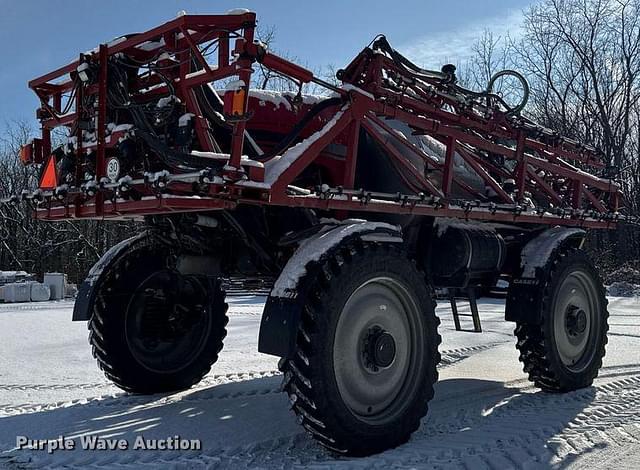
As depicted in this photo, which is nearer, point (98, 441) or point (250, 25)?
point (250, 25)

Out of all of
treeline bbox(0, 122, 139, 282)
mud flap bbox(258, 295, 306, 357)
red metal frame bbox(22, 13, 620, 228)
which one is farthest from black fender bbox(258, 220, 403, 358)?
treeline bbox(0, 122, 139, 282)

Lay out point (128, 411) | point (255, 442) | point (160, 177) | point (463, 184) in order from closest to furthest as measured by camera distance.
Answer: point (160, 177), point (255, 442), point (128, 411), point (463, 184)

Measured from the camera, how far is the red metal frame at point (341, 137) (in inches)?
146

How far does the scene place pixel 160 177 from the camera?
136 inches

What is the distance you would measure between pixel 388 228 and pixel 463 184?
1.94m

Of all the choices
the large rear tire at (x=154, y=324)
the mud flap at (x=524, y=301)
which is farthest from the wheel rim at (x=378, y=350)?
the large rear tire at (x=154, y=324)

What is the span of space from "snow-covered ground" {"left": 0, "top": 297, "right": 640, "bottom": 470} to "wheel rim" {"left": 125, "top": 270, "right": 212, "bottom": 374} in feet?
1.04

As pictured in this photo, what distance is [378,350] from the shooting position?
4043 mm

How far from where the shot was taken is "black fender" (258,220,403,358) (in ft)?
11.8

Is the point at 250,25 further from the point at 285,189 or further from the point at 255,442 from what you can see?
the point at 255,442

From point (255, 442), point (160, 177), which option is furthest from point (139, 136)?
point (255, 442)

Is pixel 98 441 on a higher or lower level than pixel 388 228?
lower

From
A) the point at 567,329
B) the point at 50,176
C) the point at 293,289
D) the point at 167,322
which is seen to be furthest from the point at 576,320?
the point at 50,176

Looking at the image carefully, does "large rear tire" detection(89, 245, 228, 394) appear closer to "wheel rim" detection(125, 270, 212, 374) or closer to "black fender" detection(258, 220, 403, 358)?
"wheel rim" detection(125, 270, 212, 374)
